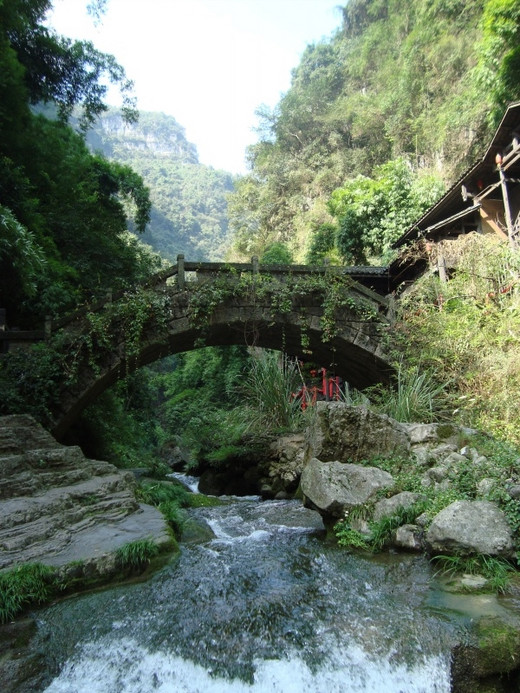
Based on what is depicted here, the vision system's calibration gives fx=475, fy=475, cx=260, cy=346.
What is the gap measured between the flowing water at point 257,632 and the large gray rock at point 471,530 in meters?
0.30

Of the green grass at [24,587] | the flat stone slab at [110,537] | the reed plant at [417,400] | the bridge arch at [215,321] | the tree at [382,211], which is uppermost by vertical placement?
the tree at [382,211]

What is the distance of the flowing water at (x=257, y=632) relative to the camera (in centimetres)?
280

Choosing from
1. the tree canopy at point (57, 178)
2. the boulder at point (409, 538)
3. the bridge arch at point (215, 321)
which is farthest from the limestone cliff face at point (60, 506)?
the tree canopy at point (57, 178)

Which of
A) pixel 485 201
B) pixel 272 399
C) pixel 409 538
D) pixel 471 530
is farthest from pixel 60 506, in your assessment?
pixel 485 201

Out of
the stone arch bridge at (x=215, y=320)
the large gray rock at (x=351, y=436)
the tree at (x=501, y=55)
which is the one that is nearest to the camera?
the large gray rock at (x=351, y=436)

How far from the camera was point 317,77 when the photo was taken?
122ft

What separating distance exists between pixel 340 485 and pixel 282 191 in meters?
30.1

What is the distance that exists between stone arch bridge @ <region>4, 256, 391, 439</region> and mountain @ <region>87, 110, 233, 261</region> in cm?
4190

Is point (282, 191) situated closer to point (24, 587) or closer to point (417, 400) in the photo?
point (417, 400)

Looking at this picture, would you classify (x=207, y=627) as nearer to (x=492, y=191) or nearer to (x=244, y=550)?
(x=244, y=550)

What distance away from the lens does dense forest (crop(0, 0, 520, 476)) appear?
850 cm

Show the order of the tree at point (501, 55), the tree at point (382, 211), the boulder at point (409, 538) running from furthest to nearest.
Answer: the tree at point (382, 211), the tree at point (501, 55), the boulder at point (409, 538)

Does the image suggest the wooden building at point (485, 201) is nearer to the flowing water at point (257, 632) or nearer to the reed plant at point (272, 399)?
the reed plant at point (272, 399)

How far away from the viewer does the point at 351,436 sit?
6340 millimetres
